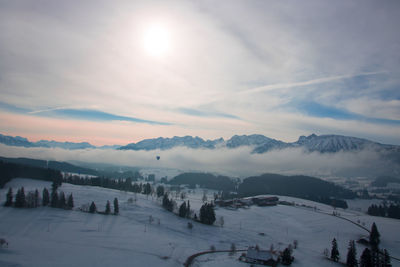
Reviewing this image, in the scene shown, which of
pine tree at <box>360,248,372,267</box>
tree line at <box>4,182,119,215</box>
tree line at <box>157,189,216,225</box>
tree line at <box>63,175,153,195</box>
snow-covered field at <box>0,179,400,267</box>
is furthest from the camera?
tree line at <box>63,175,153,195</box>

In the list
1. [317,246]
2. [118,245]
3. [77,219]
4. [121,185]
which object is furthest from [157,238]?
[121,185]

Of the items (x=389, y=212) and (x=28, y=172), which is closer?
(x=28, y=172)

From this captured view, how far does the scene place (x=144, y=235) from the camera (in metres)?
78.6

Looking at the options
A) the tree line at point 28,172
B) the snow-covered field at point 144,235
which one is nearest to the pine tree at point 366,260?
the snow-covered field at point 144,235

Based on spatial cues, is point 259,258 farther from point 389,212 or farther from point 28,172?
point 389,212

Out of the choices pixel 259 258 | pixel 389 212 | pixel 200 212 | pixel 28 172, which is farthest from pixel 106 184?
pixel 389 212

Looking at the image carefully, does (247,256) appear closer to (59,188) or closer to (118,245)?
(118,245)

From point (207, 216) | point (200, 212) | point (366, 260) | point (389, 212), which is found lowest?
point (389, 212)

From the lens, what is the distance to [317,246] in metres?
88.4

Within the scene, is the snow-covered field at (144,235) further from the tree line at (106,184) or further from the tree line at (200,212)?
the tree line at (106,184)

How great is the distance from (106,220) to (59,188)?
51680 millimetres

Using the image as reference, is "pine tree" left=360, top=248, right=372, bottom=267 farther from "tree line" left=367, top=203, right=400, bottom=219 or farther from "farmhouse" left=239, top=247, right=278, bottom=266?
"tree line" left=367, top=203, right=400, bottom=219

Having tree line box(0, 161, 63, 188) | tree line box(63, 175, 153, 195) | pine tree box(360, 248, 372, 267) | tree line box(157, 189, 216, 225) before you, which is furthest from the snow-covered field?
tree line box(63, 175, 153, 195)

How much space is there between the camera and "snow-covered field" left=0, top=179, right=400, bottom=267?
192ft
